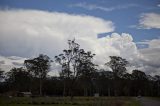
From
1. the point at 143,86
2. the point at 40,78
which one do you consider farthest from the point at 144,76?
the point at 40,78

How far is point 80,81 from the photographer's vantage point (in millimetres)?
81375

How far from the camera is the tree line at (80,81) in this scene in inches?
2939

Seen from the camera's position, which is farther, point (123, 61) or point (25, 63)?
point (123, 61)

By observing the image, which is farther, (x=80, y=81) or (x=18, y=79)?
(x=18, y=79)

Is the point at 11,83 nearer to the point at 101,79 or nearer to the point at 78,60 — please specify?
the point at 101,79

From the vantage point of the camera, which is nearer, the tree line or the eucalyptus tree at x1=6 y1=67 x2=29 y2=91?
the tree line

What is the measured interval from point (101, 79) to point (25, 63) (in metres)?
34.5

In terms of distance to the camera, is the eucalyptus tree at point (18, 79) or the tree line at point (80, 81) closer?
the tree line at point (80, 81)

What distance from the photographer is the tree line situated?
74.6 metres

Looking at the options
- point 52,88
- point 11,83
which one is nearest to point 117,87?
point 52,88

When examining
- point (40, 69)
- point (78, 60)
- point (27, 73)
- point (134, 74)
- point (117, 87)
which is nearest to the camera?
point (78, 60)

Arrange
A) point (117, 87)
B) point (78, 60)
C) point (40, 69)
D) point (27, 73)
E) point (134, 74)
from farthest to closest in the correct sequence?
point (134, 74) → point (117, 87) → point (27, 73) → point (40, 69) → point (78, 60)

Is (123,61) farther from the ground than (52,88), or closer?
farther from the ground

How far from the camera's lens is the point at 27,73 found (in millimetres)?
107688
